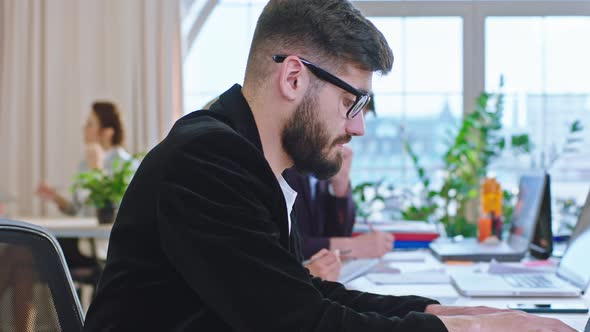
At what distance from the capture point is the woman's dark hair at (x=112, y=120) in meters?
5.54

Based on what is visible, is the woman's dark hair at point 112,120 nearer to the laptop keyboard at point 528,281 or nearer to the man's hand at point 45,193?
the man's hand at point 45,193

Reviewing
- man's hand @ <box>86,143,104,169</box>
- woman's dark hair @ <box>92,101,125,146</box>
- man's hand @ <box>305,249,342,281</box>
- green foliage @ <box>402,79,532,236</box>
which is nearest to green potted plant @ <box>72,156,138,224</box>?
man's hand @ <box>86,143,104,169</box>

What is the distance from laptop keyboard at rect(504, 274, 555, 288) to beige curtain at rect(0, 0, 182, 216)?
148 inches

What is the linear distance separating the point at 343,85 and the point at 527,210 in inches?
84.6

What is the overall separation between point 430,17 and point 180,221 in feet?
15.7

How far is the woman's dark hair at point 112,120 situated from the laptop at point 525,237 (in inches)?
105

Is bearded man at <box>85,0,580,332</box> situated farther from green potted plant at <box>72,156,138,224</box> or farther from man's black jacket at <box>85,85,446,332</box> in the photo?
green potted plant at <box>72,156,138,224</box>

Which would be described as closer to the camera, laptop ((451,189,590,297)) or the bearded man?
the bearded man

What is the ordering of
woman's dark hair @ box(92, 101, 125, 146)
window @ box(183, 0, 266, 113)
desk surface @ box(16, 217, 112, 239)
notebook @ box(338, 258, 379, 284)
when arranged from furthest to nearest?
window @ box(183, 0, 266, 113)
woman's dark hair @ box(92, 101, 125, 146)
desk surface @ box(16, 217, 112, 239)
notebook @ box(338, 258, 379, 284)

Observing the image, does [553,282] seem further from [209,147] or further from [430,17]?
[430,17]

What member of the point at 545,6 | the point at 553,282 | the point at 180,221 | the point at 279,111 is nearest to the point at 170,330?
the point at 180,221

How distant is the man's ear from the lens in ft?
4.43

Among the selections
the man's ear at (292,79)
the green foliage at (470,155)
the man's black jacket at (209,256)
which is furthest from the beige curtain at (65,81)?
the man's black jacket at (209,256)

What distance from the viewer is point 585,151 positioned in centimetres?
554
